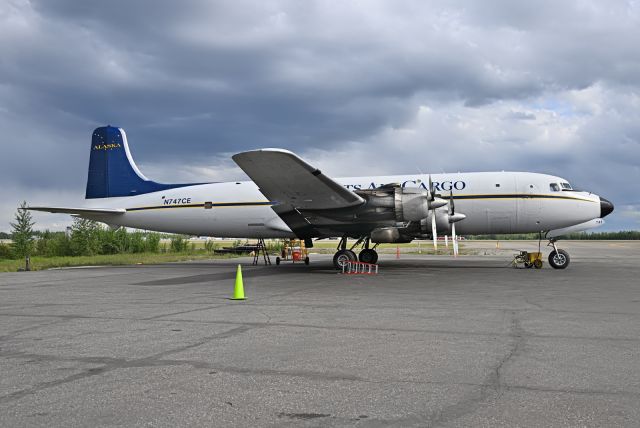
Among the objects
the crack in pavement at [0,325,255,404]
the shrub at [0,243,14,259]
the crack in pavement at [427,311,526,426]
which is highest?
the shrub at [0,243,14,259]

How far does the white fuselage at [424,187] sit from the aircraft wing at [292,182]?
375cm

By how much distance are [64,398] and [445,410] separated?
3274 millimetres

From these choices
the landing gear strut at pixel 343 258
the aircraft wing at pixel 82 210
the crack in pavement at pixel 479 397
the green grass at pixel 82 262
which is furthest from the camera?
the green grass at pixel 82 262

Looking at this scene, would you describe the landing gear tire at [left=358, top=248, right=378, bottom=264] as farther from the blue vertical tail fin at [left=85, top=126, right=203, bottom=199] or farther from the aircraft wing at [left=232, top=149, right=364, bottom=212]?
the blue vertical tail fin at [left=85, top=126, right=203, bottom=199]

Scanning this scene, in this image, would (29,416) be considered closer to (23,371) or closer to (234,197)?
(23,371)

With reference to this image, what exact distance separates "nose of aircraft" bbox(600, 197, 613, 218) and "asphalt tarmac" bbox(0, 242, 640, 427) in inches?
388

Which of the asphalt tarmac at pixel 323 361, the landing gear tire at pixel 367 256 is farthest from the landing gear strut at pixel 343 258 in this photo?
the asphalt tarmac at pixel 323 361

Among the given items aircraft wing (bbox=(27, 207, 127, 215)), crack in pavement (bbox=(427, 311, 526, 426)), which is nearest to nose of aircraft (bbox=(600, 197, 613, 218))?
crack in pavement (bbox=(427, 311, 526, 426))

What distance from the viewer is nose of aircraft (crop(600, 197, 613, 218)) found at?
20.5 meters

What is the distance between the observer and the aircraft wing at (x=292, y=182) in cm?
1600

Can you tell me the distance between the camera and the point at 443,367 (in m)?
5.43

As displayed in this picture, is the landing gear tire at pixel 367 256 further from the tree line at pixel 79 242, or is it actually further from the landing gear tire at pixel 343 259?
the tree line at pixel 79 242

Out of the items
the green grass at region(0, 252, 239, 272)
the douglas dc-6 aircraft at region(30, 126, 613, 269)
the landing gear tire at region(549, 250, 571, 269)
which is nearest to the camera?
the douglas dc-6 aircraft at region(30, 126, 613, 269)

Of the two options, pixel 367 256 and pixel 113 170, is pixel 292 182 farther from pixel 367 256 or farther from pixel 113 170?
pixel 113 170
